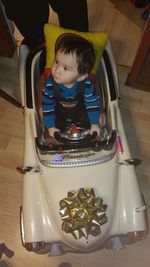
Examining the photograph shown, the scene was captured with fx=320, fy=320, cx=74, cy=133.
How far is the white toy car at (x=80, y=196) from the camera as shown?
981 millimetres

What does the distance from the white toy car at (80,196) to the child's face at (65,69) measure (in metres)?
0.18

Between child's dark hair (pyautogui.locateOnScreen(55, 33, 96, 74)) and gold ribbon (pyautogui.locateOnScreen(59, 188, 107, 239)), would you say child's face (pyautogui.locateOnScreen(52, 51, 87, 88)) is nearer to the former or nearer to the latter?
child's dark hair (pyautogui.locateOnScreen(55, 33, 96, 74))

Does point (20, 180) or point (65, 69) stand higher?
point (65, 69)

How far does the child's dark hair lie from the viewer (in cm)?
98

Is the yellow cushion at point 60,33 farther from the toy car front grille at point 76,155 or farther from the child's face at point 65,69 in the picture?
the toy car front grille at point 76,155

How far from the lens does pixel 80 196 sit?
99 cm

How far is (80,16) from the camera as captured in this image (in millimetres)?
1153

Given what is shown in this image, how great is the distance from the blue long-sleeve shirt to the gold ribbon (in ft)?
0.94

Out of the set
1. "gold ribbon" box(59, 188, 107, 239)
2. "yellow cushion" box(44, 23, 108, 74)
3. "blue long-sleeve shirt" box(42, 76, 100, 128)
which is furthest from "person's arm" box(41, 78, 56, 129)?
"gold ribbon" box(59, 188, 107, 239)

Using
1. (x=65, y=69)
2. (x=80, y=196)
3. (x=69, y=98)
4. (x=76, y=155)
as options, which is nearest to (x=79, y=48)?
(x=65, y=69)

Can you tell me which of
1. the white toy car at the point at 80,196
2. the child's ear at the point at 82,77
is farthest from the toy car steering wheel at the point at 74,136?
the child's ear at the point at 82,77

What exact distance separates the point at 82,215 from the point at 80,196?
2.3 inches

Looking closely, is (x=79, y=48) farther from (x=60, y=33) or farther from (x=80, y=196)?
(x=80, y=196)

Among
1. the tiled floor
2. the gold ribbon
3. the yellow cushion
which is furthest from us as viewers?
the tiled floor
